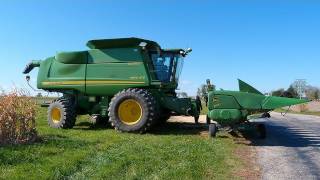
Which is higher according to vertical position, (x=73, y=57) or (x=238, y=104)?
(x=73, y=57)

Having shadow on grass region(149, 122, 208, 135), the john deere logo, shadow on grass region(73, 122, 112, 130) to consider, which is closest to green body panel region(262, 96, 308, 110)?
Answer: the john deere logo

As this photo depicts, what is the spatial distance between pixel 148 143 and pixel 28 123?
3.25m

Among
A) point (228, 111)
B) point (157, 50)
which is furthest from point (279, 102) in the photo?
point (157, 50)

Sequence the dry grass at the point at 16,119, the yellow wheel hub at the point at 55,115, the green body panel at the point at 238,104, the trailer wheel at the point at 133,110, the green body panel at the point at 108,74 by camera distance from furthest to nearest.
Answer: the yellow wheel hub at the point at 55,115
the green body panel at the point at 108,74
the trailer wheel at the point at 133,110
the green body panel at the point at 238,104
the dry grass at the point at 16,119

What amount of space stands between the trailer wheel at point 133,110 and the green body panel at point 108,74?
677 millimetres

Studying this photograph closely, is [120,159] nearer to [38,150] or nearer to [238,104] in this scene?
[38,150]

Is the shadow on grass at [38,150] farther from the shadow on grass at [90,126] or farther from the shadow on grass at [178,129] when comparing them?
the shadow on grass at [90,126]

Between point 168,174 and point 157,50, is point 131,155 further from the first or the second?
point 157,50

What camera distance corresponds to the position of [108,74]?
664 inches

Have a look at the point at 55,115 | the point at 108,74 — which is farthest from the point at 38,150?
the point at 55,115

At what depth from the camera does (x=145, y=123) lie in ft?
50.9

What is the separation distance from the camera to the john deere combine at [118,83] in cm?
1597

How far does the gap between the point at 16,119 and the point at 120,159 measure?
3558 mm

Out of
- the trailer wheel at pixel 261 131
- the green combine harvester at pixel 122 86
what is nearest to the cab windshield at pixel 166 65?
the green combine harvester at pixel 122 86
